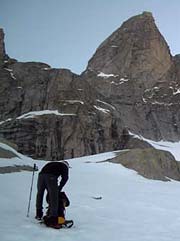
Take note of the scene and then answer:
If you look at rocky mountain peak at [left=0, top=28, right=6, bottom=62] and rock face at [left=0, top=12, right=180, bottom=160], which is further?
rocky mountain peak at [left=0, top=28, right=6, bottom=62]

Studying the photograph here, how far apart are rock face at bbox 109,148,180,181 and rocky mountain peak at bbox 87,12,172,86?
113433 millimetres

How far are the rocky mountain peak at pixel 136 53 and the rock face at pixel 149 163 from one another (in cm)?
11343

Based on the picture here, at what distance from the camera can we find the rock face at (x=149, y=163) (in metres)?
30.8

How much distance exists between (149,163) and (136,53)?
419 feet

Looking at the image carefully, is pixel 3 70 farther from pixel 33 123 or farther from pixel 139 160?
pixel 139 160

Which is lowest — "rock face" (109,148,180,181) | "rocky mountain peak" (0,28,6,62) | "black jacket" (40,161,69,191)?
"rock face" (109,148,180,181)

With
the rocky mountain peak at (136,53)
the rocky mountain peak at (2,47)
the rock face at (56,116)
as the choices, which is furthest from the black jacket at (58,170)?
the rocky mountain peak at (136,53)

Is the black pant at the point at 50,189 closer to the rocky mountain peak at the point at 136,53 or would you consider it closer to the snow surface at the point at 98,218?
the snow surface at the point at 98,218

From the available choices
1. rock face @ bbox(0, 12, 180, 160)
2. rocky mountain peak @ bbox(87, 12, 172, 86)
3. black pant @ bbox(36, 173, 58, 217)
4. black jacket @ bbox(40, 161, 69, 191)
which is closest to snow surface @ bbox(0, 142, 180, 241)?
black pant @ bbox(36, 173, 58, 217)

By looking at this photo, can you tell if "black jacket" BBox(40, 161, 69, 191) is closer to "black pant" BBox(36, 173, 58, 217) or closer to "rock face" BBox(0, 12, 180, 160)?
"black pant" BBox(36, 173, 58, 217)

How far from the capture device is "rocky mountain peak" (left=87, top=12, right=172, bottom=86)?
5974 inches

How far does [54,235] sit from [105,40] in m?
165

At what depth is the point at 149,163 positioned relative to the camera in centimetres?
3250

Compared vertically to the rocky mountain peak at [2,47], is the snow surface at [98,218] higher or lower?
lower
